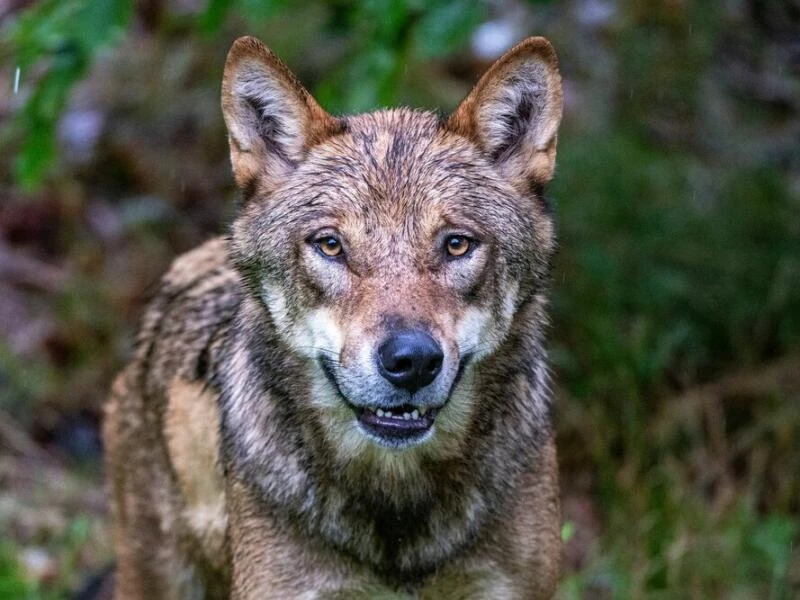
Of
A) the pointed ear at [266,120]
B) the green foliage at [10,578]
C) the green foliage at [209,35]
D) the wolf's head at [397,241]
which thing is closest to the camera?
the wolf's head at [397,241]

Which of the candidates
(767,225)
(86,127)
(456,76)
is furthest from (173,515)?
(456,76)

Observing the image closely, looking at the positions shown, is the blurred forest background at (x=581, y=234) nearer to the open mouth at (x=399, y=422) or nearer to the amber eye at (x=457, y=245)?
the amber eye at (x=457, y=245)

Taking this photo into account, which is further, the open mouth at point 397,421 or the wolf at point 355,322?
the wolf at point 355,322

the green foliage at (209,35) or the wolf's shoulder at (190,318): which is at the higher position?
the green foliage at (209,35)

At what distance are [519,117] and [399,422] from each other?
1171 mm

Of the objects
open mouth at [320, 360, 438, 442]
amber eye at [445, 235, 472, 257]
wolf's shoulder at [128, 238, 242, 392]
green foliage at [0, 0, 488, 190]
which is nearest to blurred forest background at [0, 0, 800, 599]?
green foliage at [0, 0, 488, 190]

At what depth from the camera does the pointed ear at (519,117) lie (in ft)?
13.7

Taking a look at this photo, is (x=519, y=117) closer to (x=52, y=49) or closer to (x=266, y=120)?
(x=266, y=120)

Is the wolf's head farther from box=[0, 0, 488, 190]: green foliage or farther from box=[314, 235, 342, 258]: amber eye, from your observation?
box=[0, 0, 488, 190]: green foliage

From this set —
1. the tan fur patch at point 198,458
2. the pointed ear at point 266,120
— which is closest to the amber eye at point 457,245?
the pointed ear at point 266,120

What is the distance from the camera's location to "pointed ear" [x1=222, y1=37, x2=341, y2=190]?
413 cm

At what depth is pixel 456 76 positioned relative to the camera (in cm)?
1012

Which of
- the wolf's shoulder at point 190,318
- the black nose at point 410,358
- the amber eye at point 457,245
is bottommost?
the wolf's shoulder at point 190,318

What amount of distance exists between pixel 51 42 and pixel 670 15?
4927 millimetres
